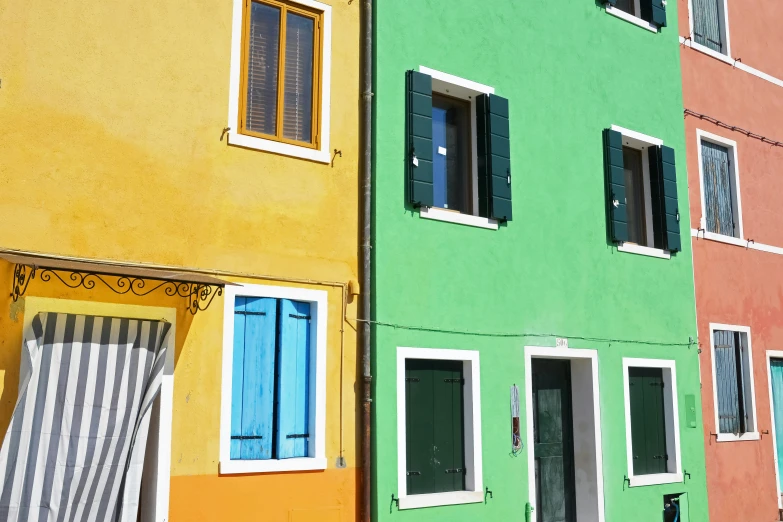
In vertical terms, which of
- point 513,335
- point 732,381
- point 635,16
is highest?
point 635,16

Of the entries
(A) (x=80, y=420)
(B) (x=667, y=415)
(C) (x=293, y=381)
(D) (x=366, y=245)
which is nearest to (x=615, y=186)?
(B) (x=667, y=415)

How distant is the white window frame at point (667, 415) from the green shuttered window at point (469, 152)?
2.72m

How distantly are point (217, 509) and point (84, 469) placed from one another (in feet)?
3.71

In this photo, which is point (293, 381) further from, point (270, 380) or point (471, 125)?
point (471, 125)

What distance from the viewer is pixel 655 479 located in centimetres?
1070

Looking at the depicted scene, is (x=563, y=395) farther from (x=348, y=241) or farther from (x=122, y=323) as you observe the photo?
(x=122, y=323)

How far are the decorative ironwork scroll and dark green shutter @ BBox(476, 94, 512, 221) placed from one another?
10.7ft

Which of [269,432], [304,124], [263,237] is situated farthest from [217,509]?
[304,124]

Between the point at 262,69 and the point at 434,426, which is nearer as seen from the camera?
the point at 262,69

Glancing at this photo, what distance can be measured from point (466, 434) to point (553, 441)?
66.6 inches

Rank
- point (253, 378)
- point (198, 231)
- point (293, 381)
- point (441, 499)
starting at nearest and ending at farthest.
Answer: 1. point (198, 231)
2. point (253, 378)
3. point (293, 381)
4. point (441, 499)

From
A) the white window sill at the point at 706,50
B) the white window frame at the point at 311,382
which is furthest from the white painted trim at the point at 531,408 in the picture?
the white window sill at the point at 706,50

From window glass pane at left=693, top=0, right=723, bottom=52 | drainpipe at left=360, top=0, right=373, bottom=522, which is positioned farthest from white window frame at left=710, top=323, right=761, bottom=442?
drainpipe at left=360, top=0, right=373, bottom=522

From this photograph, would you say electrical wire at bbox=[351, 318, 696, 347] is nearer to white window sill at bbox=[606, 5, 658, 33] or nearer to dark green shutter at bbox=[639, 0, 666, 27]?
white window sill at bbox=[606, 5, 658, 33]
